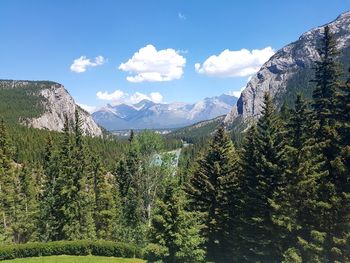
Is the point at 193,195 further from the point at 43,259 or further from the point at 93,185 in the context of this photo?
the point at 93,185

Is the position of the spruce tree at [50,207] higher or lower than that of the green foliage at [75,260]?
higher

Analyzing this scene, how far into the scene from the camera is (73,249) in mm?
50875

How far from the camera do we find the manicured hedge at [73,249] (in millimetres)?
49938

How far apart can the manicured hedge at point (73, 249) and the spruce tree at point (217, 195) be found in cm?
1207

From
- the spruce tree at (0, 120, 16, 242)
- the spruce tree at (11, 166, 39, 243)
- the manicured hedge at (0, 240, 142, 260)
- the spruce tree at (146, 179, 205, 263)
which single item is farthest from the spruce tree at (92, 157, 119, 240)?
the spruce tree at (146, 179, 205, 263)

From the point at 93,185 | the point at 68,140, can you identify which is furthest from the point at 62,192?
the point at 93,185

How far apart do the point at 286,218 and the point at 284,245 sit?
3.47 meters

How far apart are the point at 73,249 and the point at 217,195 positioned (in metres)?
21.3

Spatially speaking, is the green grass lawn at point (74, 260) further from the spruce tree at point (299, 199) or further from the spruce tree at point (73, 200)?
the spruce tree at point (299, 199)

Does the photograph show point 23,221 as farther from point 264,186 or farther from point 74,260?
point 264,186

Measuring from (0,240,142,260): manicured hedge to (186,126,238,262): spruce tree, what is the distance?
12065 millimetres

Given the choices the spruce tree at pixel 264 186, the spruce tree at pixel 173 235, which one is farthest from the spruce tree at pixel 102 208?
the spruce tree at pixel 264 186

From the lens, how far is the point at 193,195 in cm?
4338

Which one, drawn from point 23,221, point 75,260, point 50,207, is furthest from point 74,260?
point 23,221
